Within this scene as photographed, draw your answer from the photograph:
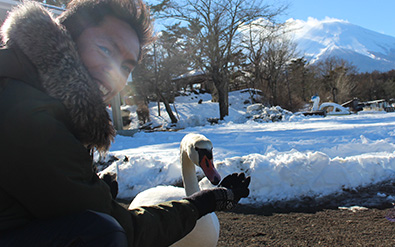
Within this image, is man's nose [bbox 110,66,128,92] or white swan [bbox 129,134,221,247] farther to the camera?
white swan [bbox 129,134,221,247]

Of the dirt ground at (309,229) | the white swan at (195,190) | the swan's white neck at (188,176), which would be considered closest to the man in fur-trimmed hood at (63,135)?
the white swan at (195,190)

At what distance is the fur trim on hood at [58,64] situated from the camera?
87cm

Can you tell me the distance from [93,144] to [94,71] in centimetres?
31

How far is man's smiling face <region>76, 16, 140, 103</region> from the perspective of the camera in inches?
42.5

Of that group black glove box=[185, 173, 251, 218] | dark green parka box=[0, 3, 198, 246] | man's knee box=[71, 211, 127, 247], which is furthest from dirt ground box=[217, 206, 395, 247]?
man's knee box=[71, 211, 127, 247]

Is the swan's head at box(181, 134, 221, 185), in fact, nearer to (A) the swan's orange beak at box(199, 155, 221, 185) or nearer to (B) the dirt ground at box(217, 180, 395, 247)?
(A) the swan's orange beak at box(199, 155, 221, 185)

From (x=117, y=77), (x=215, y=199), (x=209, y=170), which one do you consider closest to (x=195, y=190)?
(x=209, y=170)

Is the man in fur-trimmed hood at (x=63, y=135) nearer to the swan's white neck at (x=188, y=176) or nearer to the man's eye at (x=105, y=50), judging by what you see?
the man's eye at (x=105, y=50)

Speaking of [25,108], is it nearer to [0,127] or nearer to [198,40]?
[0,127]

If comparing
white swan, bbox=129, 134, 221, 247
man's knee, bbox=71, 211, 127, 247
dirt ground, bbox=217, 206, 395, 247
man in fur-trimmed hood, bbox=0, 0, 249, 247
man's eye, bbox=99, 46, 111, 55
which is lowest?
dirt ground, bbox=217, 206, 395, 247

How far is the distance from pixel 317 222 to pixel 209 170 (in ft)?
5.13

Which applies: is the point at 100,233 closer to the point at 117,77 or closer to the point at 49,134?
the point at 49,134

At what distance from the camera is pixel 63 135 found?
0.79 m

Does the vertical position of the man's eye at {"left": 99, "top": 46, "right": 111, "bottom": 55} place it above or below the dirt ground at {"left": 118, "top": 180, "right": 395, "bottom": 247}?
above
